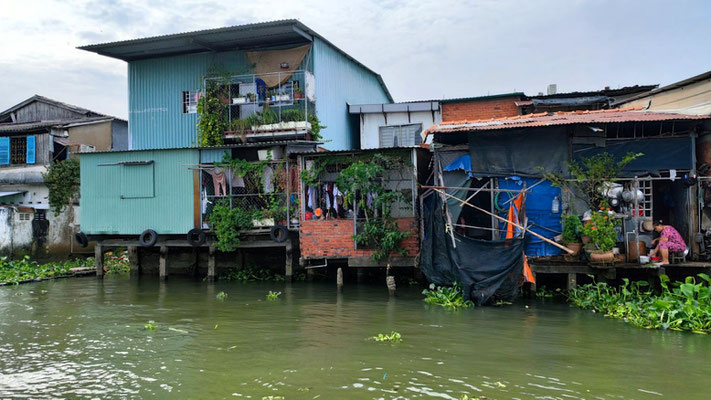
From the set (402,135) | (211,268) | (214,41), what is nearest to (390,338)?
(211,268)

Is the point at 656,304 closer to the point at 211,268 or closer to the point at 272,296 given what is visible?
the point at 272,296

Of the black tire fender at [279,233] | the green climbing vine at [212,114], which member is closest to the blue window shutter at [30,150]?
the green climbing vine at [212,114]

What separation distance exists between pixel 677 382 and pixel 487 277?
226 inches

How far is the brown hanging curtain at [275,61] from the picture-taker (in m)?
19.8

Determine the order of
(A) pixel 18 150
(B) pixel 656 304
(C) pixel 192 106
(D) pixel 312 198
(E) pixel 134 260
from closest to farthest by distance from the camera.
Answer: (B) pixel 656 304
(D) pixel 312 198
(E) pixel 134 260
(C) pixel 192 106
(A) pixel 18 150

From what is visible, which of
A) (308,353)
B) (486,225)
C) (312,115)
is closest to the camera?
(308,353)

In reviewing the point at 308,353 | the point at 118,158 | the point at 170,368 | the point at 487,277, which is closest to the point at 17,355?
the point at 170,368

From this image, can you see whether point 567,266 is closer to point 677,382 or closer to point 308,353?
point 677,382

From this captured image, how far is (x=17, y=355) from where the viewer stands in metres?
8.82

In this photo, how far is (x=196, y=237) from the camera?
17.8m

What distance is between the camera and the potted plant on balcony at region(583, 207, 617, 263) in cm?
1171

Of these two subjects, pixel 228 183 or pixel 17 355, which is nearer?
pixel 17 355

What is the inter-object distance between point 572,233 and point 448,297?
3158 millimetres

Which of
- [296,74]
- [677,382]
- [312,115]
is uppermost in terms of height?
[296,74]
